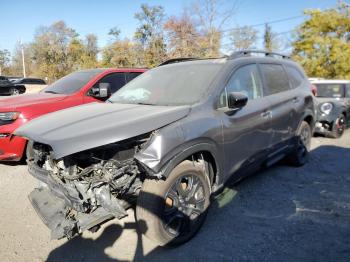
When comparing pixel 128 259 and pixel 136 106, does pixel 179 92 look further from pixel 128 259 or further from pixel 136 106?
pixel 128 259

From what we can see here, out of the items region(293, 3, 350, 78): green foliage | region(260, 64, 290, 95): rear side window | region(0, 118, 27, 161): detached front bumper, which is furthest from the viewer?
region(293, 3, 350, 78): green foliage

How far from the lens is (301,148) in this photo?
5535 mm

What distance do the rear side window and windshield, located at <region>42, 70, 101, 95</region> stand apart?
3709 millimetres

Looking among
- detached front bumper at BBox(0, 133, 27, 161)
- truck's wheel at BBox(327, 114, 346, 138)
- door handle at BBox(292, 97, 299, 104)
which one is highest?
door handle at BBox(292, 97, 299, 104)

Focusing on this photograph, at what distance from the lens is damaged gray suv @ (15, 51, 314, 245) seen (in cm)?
274

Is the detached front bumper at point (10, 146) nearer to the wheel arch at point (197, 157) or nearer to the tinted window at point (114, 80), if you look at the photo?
the tinted window at point (114, 80)

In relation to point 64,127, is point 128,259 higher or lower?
lower

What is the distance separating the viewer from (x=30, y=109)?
5.49m

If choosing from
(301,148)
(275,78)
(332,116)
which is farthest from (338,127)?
(275,78)

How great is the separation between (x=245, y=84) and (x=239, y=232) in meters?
1.80

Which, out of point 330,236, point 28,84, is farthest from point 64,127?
point 28,84

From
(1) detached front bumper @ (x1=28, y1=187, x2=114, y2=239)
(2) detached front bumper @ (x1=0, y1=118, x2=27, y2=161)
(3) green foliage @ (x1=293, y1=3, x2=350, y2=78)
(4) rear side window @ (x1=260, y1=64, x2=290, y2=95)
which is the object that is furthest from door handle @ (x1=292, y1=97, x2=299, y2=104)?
(3) green foliage @ (x1=293, y1=3, x2=350, y2=78)

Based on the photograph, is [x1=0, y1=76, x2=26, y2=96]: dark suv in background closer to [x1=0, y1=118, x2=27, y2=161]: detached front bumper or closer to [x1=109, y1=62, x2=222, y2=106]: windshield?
[x1=0, y1=118, x2=27, y2=161]: detached front bumper

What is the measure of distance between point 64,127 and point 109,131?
0.51m
